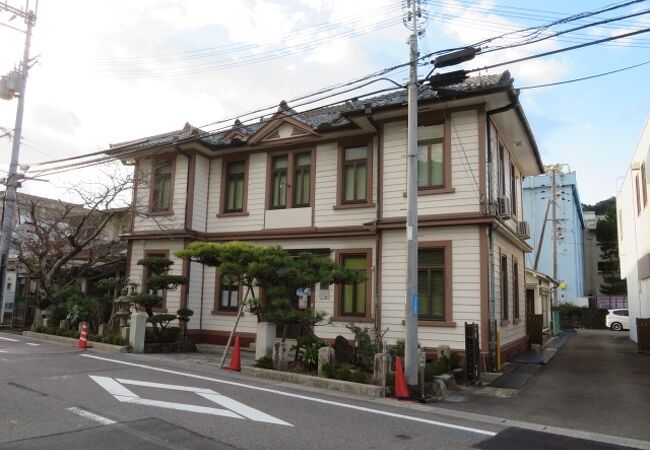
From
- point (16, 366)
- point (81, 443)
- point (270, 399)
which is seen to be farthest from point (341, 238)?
point (81, 443)

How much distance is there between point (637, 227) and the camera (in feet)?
67.5

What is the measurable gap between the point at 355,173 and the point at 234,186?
4.85 metres

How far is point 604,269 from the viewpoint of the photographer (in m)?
52.6

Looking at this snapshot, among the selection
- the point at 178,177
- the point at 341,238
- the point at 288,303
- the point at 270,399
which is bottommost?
the point at 270,399

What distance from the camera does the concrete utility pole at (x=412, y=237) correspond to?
945cm

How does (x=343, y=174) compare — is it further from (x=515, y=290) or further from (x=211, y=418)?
(x=211, y=418)

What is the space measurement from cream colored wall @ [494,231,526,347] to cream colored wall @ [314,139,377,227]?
12.6ft

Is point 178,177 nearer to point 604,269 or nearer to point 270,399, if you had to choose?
point 270,399

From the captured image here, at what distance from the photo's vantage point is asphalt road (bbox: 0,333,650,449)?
19.5ft

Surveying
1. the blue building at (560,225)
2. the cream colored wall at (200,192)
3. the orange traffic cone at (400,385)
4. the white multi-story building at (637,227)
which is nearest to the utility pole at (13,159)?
the cream colored wall at (200,192)

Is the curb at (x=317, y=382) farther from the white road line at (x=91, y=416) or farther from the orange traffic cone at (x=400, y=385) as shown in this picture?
the white road line at (x=91, y=416)

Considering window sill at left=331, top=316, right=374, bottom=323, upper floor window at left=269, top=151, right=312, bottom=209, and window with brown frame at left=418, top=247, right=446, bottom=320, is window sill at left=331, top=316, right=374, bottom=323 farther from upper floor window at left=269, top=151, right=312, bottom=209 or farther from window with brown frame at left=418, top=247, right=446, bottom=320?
upper floor window at left=269, top=151, right=312, bottom=209

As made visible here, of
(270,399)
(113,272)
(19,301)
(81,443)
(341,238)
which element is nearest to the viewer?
(81,443)

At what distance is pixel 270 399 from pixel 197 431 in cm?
241
